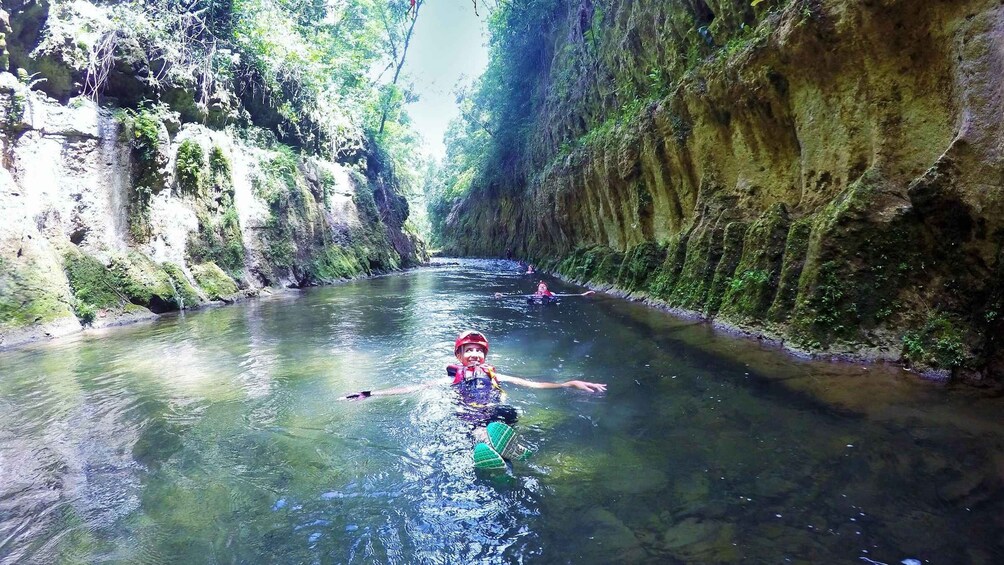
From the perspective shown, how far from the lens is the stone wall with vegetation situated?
37.0ft

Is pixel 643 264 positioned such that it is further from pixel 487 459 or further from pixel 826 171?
pixel 487 459

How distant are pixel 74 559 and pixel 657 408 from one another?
16.4 ft

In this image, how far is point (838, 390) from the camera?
18.6 ft

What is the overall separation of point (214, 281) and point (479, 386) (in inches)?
551

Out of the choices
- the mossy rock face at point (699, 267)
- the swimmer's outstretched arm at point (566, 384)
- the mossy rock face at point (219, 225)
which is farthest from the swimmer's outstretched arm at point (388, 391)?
the mossy rock face at point (219, 225)

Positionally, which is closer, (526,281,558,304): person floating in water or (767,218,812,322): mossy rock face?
(767,218,812,322): mossy rock face

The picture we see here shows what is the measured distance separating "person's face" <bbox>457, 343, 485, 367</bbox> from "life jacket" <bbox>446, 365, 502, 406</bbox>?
8 centimetres

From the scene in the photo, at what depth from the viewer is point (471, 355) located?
6074 mm

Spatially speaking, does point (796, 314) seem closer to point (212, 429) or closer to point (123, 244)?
point (212, 429)

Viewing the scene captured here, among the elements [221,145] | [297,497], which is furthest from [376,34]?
[297,497]

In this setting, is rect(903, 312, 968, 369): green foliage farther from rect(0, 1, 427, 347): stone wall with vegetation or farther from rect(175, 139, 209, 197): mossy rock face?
rect(175, 139, 209, 197): mossy rock face

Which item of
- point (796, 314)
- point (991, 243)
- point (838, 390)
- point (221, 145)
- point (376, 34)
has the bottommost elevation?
point (838, 390)

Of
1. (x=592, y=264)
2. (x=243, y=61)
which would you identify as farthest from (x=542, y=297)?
(x=243, y=61)

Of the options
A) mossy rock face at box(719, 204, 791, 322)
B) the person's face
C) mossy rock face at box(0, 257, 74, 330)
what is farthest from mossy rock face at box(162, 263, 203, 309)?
mossy rock face at box(719, 204, 791, 322)
